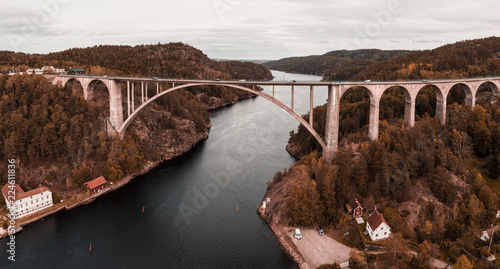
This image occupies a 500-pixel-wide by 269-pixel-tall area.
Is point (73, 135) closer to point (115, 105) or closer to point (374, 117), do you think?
point (115, 105)

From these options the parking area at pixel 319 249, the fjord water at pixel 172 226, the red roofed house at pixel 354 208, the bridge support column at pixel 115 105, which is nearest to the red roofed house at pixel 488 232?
the red roofed house at pixel 354 208

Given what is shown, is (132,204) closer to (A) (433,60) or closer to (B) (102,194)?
(B) (102,194)

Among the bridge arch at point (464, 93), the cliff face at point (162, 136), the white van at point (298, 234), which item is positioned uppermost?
the bridge arch at point (464, 93)

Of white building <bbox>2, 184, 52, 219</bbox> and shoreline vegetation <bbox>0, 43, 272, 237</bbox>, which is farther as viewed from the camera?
shoreline vegetation <bbox>0, 43, 272, 237</bbox>

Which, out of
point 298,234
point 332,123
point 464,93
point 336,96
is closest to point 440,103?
point 464,93

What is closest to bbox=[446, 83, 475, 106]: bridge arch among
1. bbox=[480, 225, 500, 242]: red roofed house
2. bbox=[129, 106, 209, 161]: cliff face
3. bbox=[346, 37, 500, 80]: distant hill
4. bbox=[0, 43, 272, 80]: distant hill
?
bbox=[346, 37, 500, 80]: distant hill

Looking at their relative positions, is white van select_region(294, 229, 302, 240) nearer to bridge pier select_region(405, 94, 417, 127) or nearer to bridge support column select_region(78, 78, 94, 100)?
bridge pier select_region(405, 94, 417, 127)
